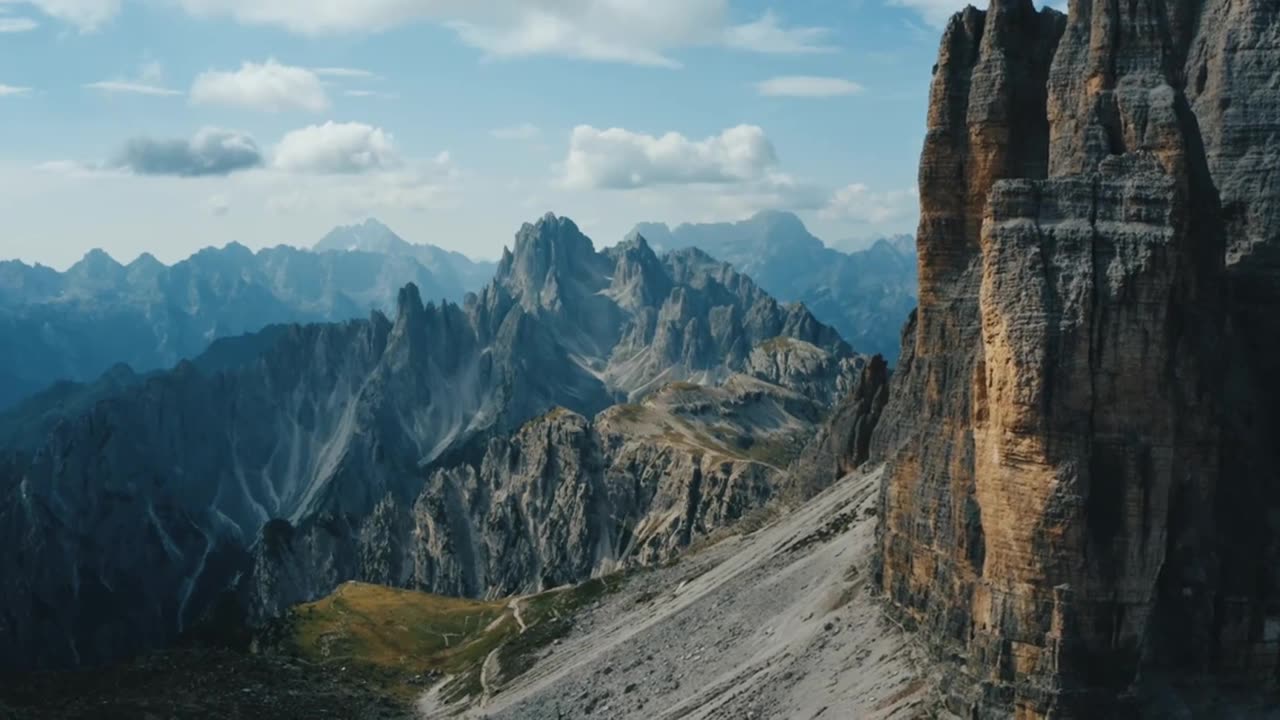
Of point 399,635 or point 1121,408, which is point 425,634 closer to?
point 399,635

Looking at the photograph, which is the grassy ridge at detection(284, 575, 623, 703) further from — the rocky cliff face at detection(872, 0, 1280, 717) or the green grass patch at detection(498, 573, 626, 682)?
the rocky cliff face at detection(872, 0, 1280, 717)

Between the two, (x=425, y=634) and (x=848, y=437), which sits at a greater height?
(x=848, y=437)

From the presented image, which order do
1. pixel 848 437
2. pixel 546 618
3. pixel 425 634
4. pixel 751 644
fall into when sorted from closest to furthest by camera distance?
pixel 751 644
pixel 848 437
pixel 546 618
pixel 425 634

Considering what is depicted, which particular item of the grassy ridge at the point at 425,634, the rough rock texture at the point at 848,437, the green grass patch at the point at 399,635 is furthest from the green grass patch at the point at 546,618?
the rough rock texture at the point at 848,437

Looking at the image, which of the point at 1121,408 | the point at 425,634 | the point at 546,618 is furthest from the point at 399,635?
the point at 1121,408

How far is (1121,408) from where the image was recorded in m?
41.4

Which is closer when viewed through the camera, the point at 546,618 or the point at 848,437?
the point at 848,437

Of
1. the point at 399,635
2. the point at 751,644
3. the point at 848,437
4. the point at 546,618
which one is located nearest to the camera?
the point at 751,644

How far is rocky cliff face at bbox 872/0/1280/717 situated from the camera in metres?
41.1

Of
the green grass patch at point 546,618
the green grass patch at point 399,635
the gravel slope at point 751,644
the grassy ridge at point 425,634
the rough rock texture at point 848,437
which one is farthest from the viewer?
the green grass patch at point 399,635

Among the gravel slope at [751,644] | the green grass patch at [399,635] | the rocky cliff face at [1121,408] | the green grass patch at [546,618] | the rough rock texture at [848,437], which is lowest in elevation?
the green grass patch at [399,635]

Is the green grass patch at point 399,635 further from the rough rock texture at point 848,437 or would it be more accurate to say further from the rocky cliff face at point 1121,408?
the rocky cliff face at point 1121,408

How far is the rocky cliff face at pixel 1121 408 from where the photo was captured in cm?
4112

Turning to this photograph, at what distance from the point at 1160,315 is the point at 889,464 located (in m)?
23.6
